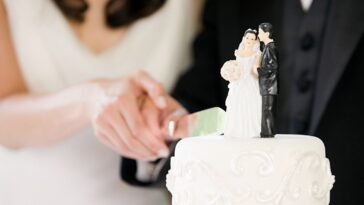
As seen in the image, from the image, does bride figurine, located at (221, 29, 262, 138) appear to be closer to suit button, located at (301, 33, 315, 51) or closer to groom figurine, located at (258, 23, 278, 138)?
groom figurine, located at (258, 23, 278, 138)

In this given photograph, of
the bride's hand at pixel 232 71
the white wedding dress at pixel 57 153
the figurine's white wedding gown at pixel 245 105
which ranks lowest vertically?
the white wedding dress at pixel 57 153

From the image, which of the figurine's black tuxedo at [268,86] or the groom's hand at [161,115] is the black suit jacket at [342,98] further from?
the figurine's black tuxedo at [268,86]

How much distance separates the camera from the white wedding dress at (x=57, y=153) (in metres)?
1.16

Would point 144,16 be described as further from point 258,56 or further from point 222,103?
point 258,56

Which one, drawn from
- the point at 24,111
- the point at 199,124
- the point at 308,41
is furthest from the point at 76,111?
the point at 308,41

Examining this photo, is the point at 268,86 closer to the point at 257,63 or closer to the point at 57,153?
the point at 257,63

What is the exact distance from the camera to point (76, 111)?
3.50ft

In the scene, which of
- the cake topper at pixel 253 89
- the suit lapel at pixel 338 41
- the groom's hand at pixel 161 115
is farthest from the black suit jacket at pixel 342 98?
the cake topper at pixel 253 89

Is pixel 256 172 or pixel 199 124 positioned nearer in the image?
pixel 256 172

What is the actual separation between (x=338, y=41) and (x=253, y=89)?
1.11 feet

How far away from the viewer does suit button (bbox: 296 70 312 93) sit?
1.01m

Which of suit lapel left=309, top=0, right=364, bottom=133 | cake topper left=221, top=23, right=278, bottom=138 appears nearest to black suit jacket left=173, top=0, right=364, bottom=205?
suit lapel left=309, top=0, right=364, bottom=133

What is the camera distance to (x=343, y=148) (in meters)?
0.99

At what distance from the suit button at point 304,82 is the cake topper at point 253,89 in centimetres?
32
